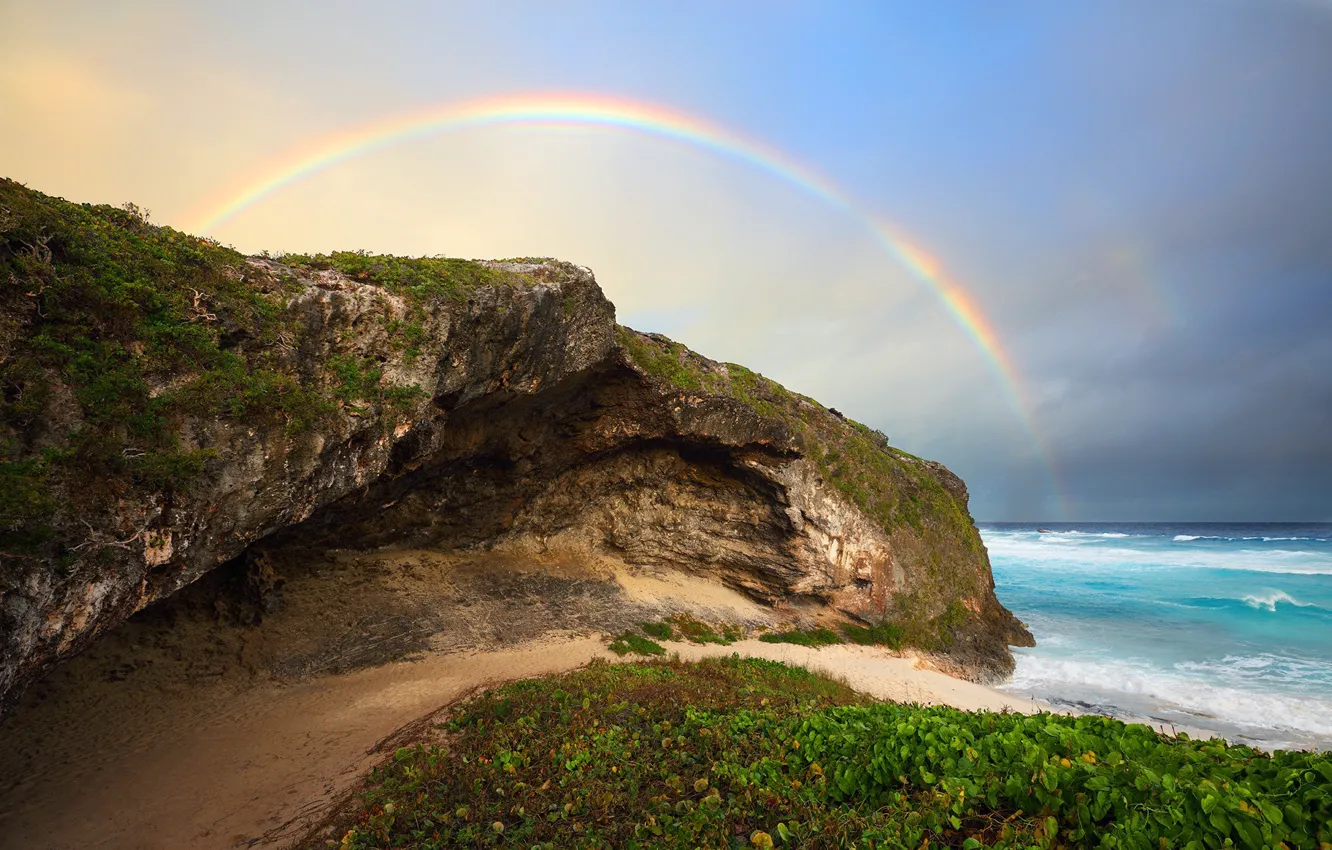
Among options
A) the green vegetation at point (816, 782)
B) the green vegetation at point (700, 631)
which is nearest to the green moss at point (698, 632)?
the green vegetation at point (700, 631)

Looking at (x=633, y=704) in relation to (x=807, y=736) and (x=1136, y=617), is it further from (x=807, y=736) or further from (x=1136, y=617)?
(x=1136, y=617)

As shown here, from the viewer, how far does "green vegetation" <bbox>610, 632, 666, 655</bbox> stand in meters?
17.3

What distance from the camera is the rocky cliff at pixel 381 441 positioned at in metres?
7.33

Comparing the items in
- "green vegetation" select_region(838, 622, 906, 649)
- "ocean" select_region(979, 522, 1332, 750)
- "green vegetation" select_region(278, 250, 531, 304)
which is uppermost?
"green vegetation" select_region(278, 250, 531, 304)

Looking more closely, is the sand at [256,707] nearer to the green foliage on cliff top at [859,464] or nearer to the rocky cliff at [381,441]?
the rocky cliff at [381,441]

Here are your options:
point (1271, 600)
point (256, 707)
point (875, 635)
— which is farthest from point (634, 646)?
point (1271, 600)

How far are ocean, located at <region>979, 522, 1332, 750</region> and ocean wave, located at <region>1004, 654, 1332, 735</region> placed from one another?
0.03 metres

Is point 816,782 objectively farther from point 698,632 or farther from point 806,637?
point 806,637

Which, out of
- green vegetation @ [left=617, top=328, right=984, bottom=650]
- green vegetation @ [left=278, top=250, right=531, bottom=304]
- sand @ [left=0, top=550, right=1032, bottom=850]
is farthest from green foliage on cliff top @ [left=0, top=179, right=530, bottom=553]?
green vegetation @ [left=617, top=328, right=984, bottom=650]

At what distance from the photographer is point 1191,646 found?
2552 cm

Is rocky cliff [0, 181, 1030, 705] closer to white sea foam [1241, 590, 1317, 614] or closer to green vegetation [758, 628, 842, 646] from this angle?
green vegetation [758, 628, 842, 646]

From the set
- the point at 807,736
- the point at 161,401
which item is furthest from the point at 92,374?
the point at 807,736

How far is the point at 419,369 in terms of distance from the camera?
39.7ft

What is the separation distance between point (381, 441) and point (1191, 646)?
34.3m
